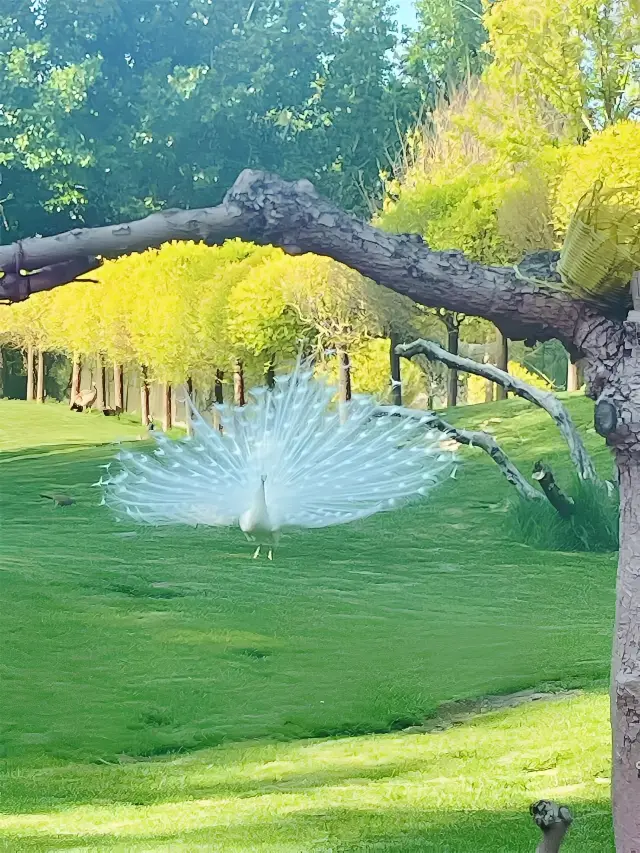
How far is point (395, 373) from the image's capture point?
284 centimetres

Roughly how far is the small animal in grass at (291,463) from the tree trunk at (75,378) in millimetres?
209

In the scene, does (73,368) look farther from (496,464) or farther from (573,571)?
(573,571)

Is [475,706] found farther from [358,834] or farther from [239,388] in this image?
[239,388]

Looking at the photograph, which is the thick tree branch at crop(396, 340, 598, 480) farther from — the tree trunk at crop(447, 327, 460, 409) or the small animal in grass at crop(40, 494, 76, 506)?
the small animal in grass at crop(40, 494, 76, 506)

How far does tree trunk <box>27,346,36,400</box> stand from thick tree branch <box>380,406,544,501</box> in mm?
868

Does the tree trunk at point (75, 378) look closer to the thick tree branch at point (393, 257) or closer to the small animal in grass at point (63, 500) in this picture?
the small animal in grass at point (63, 500)

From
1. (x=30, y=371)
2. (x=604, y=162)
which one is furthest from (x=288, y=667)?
(x=604, y=162)

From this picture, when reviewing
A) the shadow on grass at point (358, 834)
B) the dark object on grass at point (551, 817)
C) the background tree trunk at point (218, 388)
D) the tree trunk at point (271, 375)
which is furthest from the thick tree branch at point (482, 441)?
the dark object on grass at point (551, 817)

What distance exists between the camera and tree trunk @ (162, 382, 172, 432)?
284cm

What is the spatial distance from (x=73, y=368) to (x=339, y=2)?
1.11 metres

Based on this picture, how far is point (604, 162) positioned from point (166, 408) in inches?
46.1

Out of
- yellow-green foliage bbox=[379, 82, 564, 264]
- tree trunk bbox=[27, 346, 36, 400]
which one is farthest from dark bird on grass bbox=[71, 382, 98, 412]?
yellow-green foliage bbox=[379, 82, 564, 264]

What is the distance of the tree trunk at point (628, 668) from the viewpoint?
205 centimetres

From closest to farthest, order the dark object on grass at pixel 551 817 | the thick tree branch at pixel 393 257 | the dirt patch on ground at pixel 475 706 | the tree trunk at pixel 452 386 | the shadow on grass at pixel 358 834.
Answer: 1. the dark object on grass at pixel 551 817
2. the thick tree branch at pixel 393 257
3. the shadow on grass at pixel 358 834
4. the dirt patch on ground at pixel 475 706
5. the tree trunk at pixel 452 386
